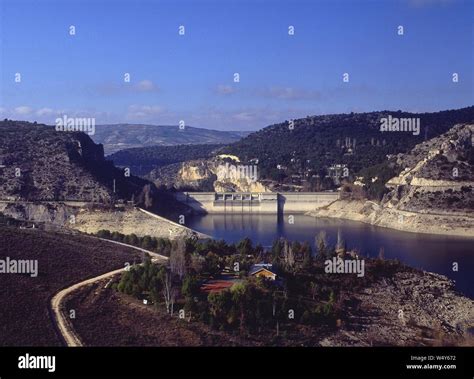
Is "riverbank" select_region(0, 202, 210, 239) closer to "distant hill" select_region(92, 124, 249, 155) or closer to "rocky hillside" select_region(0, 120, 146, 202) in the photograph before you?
"rocky hillside" select_region(0, 120, 146, 202)

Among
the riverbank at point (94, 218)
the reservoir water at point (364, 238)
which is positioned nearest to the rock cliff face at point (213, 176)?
the reservoir water at point (364, 238)

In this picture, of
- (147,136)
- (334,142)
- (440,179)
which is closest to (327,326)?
(440,179)

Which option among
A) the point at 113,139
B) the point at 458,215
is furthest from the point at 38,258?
the point at 113,139

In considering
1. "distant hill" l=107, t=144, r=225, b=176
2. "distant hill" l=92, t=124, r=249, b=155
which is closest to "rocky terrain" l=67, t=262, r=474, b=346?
"distant hill" l=107, t=144, r=225, b=176

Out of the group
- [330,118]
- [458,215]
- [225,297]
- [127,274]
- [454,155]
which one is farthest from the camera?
[330,118]

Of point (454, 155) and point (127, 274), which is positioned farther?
point (454, 155)
